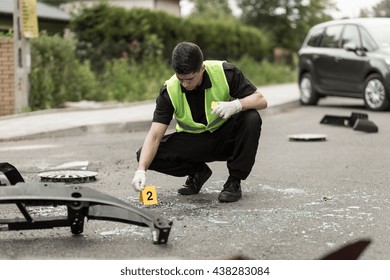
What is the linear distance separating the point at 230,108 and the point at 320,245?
5.05 feet

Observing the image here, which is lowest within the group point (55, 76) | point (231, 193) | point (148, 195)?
point (55, 76)

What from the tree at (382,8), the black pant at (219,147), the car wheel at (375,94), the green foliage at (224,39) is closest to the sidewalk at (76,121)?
the car wheel at (375,94)

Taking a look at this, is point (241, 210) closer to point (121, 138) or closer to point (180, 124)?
point (180, 124)

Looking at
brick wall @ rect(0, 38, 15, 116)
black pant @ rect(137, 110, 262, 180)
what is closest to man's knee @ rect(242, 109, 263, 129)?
black pant @ rect(137, 110, 262, 180)

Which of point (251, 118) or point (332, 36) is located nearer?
point (251, 118)

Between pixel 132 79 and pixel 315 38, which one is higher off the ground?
pixel 315 38

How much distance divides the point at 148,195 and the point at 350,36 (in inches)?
425

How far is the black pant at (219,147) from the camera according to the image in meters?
6.39

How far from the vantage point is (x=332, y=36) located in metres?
16.7

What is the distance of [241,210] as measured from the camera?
6.07 meters

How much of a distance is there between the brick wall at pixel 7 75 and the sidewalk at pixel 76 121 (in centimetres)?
71

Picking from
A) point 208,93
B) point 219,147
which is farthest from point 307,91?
point 208,93

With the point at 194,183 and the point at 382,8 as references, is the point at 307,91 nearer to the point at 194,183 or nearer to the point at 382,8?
the point at 382,8

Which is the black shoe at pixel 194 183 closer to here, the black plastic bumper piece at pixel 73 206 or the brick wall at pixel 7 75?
the black plastic bumper piece at pixel 73 206
